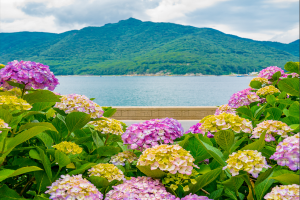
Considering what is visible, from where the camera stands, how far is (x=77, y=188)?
0.78 metres

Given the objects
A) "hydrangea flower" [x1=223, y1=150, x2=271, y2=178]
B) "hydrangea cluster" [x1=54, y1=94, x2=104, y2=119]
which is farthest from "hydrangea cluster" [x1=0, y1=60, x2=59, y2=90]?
"hydrangea flower" [x1=223, y1=150, x2=271, y2=178]

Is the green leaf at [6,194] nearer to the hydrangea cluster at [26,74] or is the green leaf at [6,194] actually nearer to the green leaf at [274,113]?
the hydrangea cluster at [26,74]

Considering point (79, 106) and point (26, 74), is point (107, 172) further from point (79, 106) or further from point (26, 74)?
point (26, 74)

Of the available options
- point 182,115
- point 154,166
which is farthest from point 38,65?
point 182,115

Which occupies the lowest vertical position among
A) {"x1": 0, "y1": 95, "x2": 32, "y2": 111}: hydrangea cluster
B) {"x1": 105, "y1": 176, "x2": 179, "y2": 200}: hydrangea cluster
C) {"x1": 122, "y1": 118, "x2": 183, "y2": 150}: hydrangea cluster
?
{"x1": 105, "y1": 176, "x2": 179, "y2": 200}: hydrangea cluster

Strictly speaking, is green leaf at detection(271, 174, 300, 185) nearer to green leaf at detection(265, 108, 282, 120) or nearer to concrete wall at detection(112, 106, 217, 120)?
green leaf at detection(265, 108, 282, 120)

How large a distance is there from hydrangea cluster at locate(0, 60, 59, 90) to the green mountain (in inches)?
1805

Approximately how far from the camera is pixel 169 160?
0.84 meters

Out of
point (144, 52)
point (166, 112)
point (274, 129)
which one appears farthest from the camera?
point (144, 52)

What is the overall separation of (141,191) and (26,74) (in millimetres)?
902

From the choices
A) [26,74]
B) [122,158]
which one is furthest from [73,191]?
[26,74]

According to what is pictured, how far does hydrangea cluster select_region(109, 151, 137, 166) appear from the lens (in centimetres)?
112

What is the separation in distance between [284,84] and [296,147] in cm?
65

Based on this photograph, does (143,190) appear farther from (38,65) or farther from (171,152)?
(38,65)
